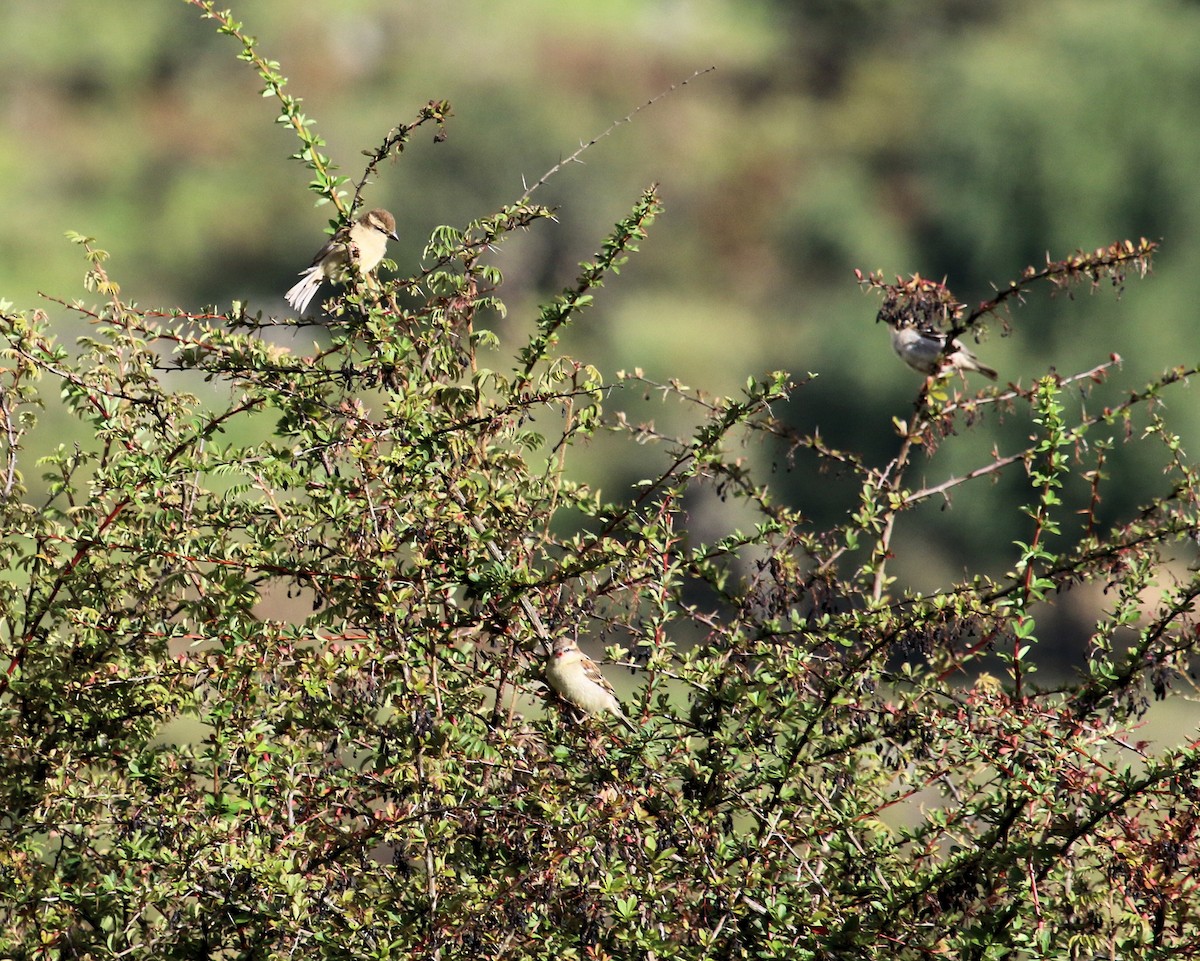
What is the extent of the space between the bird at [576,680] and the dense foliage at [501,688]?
0.06m

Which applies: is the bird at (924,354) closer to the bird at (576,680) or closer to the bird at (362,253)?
the bird at (362,253)

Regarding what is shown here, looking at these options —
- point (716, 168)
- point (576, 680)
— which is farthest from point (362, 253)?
point (716, 168)

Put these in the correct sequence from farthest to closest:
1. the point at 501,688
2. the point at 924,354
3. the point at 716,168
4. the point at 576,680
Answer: the point at 716,168 → the point at 924,354 → the point at 576,680 → the point at 501,688

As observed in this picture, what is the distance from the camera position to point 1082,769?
10.9ft

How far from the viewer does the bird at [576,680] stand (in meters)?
3.82

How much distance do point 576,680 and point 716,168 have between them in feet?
172

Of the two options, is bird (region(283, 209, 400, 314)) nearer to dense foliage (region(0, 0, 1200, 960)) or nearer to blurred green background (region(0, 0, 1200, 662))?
dense foliage (region(0, 0, 1200, 960))

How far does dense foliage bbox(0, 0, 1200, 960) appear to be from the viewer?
3.34 metres

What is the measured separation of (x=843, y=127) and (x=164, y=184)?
22126mm

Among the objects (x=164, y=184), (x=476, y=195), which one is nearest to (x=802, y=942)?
(x=476, y=195)

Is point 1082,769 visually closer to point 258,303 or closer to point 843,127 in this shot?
point 258,303

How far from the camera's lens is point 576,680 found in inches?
154

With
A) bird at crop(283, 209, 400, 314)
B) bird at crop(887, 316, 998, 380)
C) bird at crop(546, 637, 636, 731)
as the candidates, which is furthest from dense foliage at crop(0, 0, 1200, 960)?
bird at crop(887, 316, 998, 380)

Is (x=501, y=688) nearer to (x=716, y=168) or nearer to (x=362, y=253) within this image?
(x=362, y=253)
